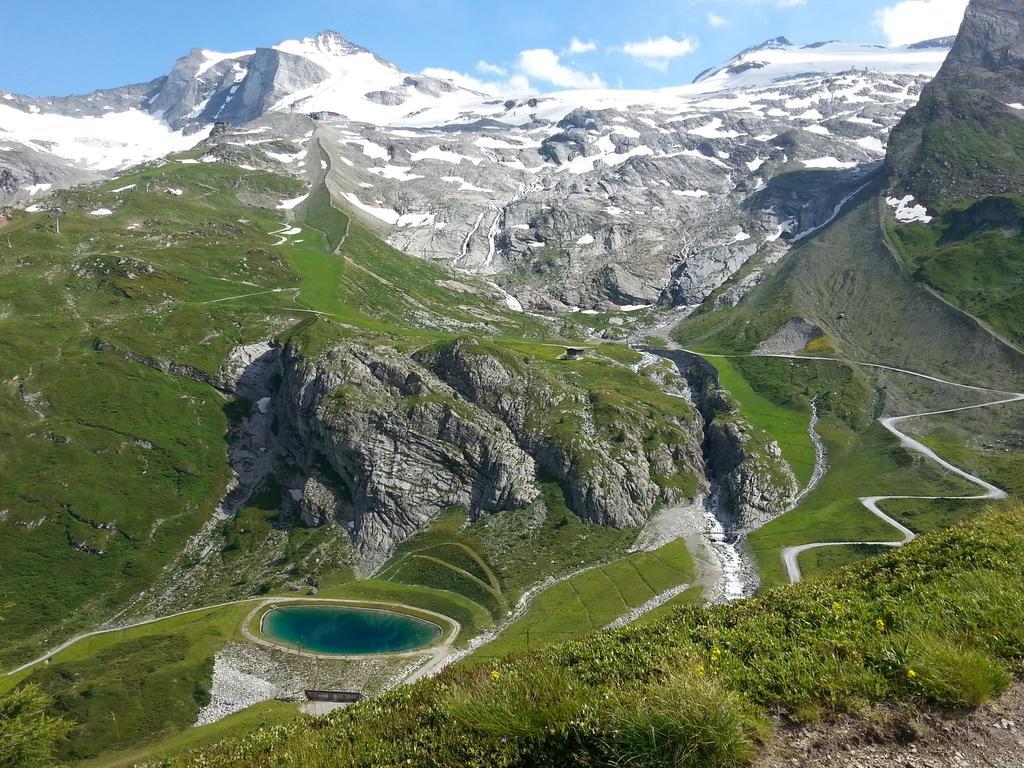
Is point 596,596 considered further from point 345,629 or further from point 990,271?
point 990,271

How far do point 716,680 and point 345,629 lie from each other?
82.6 m

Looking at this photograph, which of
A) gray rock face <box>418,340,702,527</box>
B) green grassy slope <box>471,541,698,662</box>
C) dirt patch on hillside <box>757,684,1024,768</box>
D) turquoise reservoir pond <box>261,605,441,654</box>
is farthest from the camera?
gray rock face <box>418,340,702,527</box>

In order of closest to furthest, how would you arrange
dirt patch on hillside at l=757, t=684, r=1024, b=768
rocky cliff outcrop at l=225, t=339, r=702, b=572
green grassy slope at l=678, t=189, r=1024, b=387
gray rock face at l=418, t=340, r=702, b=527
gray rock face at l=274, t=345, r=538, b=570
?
dirt patch on hillside at l=757, t=684, r=1024, b=768 < gray rock face at l=418, t=340, r=702, b=527 < gray rock face at l=274, t=345, r=538, b=570 < rocky cliff outcrop at l=225, t=339, r=702, b=572 < green grassy slope at l=678, t=189, r=1024, b=387

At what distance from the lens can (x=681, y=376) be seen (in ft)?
555

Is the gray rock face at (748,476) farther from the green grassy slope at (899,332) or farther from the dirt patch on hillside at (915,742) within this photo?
the dirt patch on hillside at (915,742)

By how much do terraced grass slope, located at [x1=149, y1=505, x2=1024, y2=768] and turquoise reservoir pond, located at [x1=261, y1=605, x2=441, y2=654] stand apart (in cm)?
6744

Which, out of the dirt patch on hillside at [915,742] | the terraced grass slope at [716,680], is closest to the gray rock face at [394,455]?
the terraced grass slope at [716,680]

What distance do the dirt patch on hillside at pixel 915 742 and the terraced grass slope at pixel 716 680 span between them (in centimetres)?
27

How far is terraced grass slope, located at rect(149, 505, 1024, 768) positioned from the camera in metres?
7.48

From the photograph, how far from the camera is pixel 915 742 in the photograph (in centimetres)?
764

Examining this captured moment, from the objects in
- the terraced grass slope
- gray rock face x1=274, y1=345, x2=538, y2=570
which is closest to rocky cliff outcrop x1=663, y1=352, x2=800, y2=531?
gray rock face x1=274, y1=345, x2=538, y2=570

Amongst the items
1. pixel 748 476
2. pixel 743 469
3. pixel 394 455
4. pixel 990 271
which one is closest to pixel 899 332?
pixel 990 271

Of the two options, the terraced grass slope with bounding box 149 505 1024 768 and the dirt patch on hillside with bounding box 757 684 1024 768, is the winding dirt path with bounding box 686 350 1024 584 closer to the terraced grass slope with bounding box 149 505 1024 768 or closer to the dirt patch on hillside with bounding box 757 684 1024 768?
the terraced grass slope with bounding box 149 505 1024 768

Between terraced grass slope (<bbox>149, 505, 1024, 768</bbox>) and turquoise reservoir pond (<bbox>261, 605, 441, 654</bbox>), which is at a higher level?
terraced grass slope (<bbox>149, 505, 1024, 768</bbox>)
